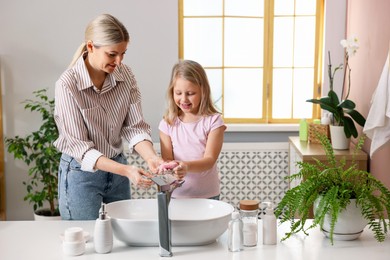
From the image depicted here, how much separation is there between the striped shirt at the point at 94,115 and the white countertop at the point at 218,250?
351 millimetres

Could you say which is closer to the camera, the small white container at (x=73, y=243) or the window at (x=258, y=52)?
the small white container at (x=73, y=243)

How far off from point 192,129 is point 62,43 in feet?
5.89

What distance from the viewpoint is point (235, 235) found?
1717 mm

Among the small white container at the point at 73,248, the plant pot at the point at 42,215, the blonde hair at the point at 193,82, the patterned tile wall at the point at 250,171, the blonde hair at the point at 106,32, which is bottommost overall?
the plant pot at the point at 42,215

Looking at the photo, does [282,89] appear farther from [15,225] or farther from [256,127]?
[15,225]

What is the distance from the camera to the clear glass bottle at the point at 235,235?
1.71 metres

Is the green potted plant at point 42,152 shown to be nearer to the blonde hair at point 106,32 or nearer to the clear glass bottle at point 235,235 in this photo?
the blonde hair at point 106,32

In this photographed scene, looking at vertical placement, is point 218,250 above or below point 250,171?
above

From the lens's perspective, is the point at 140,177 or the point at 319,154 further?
the point at 319,154

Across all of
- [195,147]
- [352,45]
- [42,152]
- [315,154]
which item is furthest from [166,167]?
[42,152]

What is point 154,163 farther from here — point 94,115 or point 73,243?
point 73,243

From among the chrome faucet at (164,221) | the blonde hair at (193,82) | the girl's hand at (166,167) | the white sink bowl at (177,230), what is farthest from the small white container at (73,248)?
the blonde hair at (193,82)

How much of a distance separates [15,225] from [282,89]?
8.37 ft

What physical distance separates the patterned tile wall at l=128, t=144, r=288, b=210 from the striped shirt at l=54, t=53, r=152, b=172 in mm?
1694
